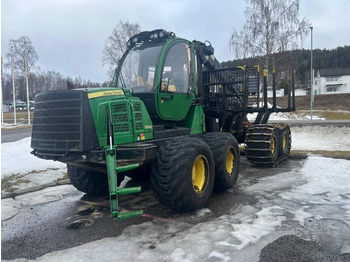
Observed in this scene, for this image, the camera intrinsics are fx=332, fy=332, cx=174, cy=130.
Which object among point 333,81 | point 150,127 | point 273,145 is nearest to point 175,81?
point 150,127

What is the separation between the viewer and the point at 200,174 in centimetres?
605

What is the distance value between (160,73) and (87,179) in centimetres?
259

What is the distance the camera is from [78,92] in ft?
16.4

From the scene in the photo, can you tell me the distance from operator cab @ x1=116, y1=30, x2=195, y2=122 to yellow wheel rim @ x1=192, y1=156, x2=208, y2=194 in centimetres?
106

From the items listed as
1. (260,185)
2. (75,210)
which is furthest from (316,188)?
(75,210)

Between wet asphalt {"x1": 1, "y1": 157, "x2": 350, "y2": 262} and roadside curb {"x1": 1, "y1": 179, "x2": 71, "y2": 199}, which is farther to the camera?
roadside curb {"x1": 1, "y1": 179, "x2": 71, "y2": 199}

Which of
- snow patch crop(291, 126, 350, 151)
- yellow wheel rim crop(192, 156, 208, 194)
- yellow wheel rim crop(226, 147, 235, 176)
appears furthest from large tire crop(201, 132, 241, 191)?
snow patch crop(291, 126, 350, 151)

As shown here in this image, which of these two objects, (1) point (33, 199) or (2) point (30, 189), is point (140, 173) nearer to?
(1) point (33, 199)

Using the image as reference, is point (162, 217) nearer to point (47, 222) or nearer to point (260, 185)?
point (47, 222)

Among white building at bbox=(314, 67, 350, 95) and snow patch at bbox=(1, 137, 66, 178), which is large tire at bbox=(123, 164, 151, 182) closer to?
snow patch at bbox=(1, 137, 66, 178)

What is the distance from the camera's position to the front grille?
4.98 meters

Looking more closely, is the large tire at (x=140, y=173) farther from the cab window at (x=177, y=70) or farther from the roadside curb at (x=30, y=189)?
the roadside curb at (x=30, y=189)

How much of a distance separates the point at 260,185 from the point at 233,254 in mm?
3653

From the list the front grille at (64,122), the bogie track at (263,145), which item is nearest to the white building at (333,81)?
the bogie track at (263,145)
